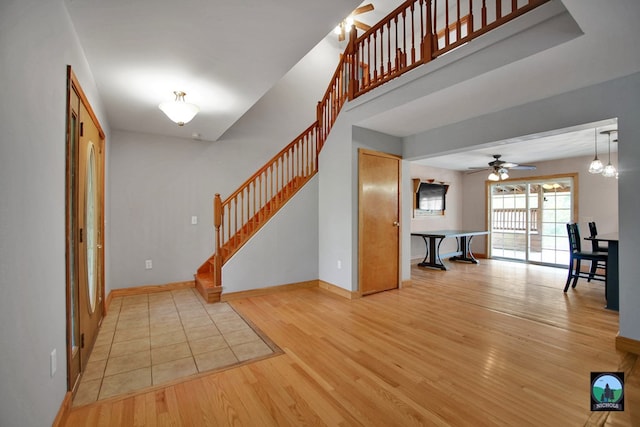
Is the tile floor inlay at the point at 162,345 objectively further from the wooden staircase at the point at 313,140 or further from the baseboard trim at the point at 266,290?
the wooden staircase at the point at 313,140

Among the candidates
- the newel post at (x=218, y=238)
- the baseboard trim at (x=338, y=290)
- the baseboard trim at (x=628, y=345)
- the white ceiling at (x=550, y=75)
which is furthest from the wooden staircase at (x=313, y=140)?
the baseboard trim at (x=628, y=345)

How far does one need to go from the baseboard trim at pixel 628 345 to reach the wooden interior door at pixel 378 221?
8.16ft

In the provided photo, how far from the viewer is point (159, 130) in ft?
14.2

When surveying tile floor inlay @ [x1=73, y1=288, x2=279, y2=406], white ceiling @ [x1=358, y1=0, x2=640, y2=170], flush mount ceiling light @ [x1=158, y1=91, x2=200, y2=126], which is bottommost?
tile floor inlay @ [x1=73, y1=288, x2=279, y2=406]

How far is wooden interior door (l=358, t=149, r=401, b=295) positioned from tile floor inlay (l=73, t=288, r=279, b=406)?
1.92 m

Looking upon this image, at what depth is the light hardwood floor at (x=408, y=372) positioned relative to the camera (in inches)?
67.7

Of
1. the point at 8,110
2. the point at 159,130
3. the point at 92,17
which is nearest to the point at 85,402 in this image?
the point at 8,110

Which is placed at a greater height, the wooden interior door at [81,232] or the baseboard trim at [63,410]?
the wooden interior door at [81,232]

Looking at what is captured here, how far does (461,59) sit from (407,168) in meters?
2.29

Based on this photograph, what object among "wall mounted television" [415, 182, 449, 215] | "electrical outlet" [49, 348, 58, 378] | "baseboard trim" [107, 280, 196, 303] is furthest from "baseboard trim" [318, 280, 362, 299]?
"wall mounted television" [415, 182, 449, 215]

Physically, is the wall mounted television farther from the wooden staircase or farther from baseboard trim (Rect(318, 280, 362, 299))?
baseboard trim (Rect(318, 280, 362, 299))

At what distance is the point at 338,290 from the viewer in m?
4.25

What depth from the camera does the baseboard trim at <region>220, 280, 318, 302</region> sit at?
3.99 m

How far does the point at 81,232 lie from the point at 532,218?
8472 mm
